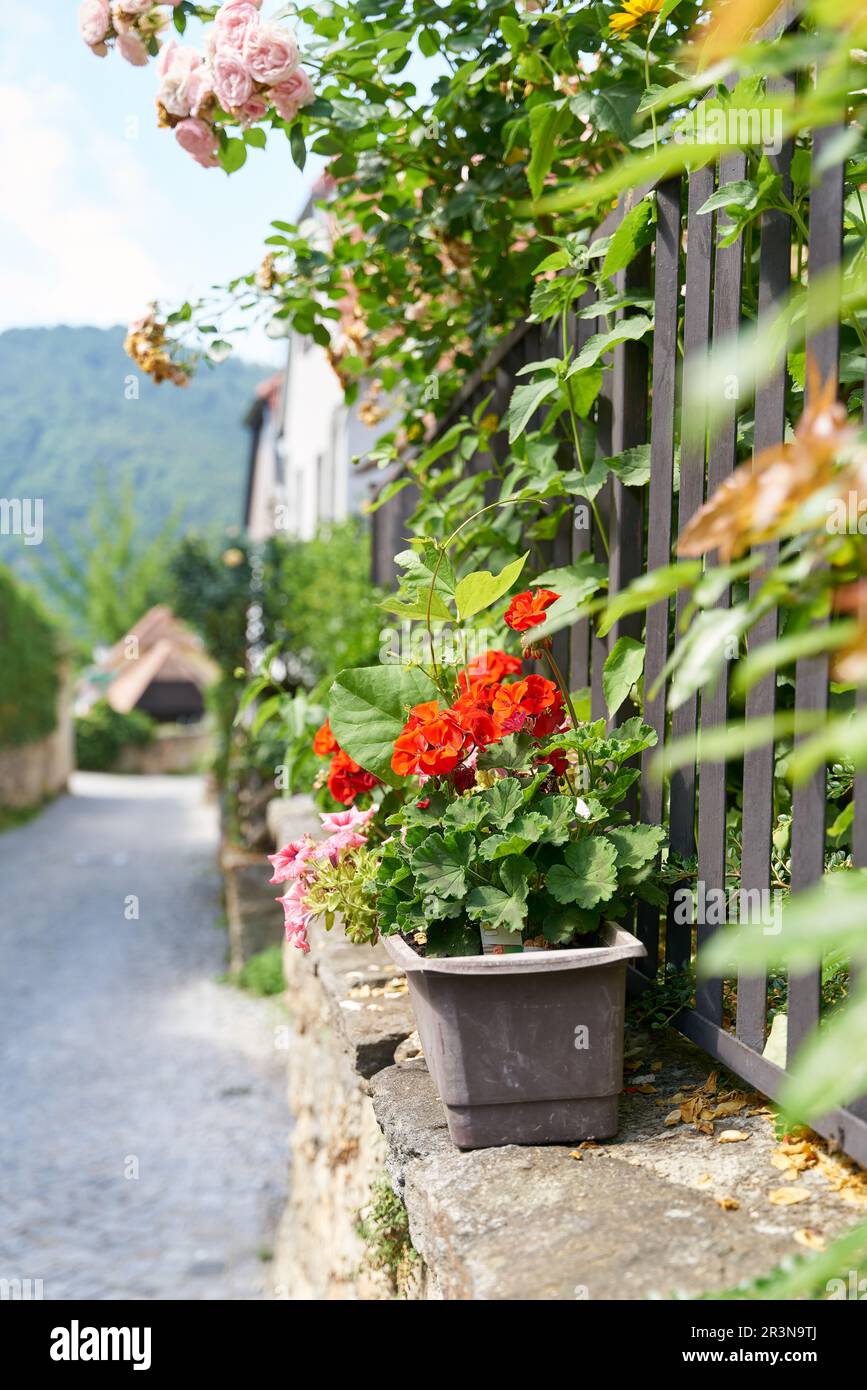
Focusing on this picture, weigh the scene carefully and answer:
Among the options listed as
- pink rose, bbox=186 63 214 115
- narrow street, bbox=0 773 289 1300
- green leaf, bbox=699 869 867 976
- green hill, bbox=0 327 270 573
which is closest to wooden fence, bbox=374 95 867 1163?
green leaf, bbox=699 869 867 976

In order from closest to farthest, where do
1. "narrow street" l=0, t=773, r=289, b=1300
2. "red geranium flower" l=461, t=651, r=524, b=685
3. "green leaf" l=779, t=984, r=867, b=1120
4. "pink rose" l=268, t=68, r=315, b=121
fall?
1. "green leaf" l=779, t=984, r=867, b=1120
2. "red geranium flower" l=461, t=651, r=524, b=685
3. "pink rose" l=268, t=68, r=315, b=121
4. "narrow street" l=0, t=773, r=289, b=1300

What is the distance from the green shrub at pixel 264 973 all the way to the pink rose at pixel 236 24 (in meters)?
6.83

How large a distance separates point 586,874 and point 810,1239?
519mm

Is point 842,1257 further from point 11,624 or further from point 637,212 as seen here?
point 11,624

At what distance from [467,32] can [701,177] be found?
101cm

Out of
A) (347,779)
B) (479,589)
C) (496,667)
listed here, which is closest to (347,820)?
(347,779)

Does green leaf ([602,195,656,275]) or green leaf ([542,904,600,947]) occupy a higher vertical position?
green leaf ([602,195,656,275])

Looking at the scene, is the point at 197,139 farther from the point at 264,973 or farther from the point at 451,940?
the point at 264,973

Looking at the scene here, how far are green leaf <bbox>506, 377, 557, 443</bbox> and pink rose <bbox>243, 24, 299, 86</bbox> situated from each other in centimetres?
80

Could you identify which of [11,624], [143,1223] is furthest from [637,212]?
[11,624]

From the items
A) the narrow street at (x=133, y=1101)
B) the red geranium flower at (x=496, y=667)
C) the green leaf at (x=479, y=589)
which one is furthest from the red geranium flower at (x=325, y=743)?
the narrow street at (x=133, y=1101)

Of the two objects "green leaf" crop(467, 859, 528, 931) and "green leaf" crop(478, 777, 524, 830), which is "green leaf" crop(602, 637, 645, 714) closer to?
"green leaf" crop(478, 777, 524, 830)

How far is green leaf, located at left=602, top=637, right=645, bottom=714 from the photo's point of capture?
1.77 m

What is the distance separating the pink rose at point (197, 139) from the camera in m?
2.32
